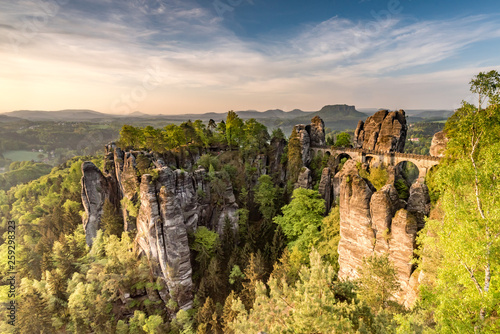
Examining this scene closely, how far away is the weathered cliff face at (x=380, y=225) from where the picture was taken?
17422mm

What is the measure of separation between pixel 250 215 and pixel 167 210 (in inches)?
655

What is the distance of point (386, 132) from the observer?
40.2 meters

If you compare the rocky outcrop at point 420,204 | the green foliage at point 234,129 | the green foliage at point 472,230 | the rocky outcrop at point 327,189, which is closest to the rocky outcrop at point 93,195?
the green foliage at point 234,129

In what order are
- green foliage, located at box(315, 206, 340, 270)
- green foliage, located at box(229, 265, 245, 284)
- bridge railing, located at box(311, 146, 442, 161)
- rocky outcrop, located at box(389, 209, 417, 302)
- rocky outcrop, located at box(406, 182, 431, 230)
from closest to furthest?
rocky outcrop, located at box(389, 209, 417, 302), rocky outcrop, located at box(406, 182, 431, 230), green foliage, located at box(315, 206, 340, 270), green foliage, located at box(229, 265, 245, 284), bridge railing, located at box(311, 146, 442, 161)

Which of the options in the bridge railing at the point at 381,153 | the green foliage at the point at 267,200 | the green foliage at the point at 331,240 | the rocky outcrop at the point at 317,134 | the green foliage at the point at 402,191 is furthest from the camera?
the rocky outcrop at the point at 317,134

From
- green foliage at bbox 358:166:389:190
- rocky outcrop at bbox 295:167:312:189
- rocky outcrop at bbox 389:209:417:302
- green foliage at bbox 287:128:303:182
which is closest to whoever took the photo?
rocky outcrop at bbox 389:209:417:302

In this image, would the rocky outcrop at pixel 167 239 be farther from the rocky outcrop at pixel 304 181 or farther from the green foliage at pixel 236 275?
the rocky outcrop at pixel 304 181

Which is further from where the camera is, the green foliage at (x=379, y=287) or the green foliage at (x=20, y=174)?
the green foliage at (x=20, y=174)

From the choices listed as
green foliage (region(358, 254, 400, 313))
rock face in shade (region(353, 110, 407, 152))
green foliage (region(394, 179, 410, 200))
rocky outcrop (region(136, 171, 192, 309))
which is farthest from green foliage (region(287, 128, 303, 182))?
green foliage (region(358, 254, 400, 313))

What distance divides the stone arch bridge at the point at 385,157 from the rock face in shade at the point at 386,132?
142 centimetres

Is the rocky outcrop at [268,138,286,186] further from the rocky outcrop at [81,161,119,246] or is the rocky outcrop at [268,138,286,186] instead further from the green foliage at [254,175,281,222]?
the rocky outcrop at [81,161,119,246]

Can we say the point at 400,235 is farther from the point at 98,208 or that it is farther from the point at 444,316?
the point at 98,208

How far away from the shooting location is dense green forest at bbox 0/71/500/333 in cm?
1047

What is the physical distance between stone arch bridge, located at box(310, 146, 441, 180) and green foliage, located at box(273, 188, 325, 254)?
53.1 feet
